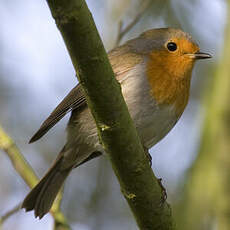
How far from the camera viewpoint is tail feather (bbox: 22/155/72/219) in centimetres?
377

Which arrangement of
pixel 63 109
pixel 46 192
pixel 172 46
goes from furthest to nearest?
pixel 172 46, pixel 46 192, pixel 63 109

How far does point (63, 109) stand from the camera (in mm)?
3652

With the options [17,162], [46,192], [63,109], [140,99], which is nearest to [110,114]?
[17,162]

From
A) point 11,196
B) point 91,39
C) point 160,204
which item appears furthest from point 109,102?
point 11,196

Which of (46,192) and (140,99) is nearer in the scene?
(140,99)

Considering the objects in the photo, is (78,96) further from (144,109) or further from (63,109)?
(144,109)

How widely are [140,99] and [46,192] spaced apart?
102 centimetres

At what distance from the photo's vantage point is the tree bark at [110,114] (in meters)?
2.03

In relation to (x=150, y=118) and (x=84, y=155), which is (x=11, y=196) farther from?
(x=150, y=118)

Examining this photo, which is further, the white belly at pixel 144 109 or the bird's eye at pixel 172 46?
the bird's eye at pixel 172 46

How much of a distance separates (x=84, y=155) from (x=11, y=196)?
3.16ft

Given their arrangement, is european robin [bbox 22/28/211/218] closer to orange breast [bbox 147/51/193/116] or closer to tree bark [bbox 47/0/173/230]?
orange breast [bbox 147/51/193/116]

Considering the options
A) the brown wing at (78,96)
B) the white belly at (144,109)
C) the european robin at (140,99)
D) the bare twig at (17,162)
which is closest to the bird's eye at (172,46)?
the european robin at (140,99)

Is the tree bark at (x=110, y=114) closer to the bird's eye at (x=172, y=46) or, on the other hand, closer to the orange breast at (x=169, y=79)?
the orange breast at (x=169, y=79)
